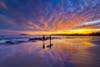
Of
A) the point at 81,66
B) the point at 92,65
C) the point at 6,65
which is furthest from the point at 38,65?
the point at 92,65

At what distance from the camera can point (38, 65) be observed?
7453mm

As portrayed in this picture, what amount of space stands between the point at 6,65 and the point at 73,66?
3.65 m

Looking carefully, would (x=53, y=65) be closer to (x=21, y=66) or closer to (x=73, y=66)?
(x=73, y=66)

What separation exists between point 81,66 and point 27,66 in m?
2.89

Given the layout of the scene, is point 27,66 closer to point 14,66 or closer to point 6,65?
point 14,66

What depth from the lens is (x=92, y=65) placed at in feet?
24.4

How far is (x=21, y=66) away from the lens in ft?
23.3

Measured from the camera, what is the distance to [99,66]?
718 cm

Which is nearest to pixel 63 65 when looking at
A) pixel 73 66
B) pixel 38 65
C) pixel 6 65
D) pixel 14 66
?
pixel 73 66

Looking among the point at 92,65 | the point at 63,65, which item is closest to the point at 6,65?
the point at 63,65

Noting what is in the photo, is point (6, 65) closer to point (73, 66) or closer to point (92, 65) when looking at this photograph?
point (73, 66)

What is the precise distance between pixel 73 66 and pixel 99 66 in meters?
1.40

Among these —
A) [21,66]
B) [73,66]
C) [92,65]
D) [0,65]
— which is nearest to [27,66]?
[21,66]

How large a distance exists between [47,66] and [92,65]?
2.50 meters
